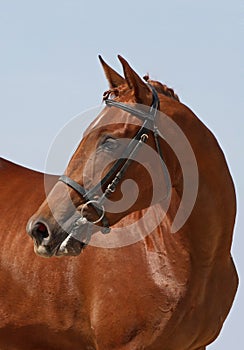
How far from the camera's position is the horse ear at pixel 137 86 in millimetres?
5273

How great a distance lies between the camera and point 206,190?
18.4ft

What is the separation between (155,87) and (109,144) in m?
0.60

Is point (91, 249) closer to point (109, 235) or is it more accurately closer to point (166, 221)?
point (109, 235)

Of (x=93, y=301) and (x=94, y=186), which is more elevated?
(x=94, y=186)

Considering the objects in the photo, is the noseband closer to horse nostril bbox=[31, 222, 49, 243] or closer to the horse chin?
the horse chin

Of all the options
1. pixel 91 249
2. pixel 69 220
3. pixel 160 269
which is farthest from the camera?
pixel 91 249

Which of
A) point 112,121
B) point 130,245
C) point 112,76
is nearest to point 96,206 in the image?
point 112,121

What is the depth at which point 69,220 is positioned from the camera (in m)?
5.21

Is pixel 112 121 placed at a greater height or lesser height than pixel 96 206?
greater

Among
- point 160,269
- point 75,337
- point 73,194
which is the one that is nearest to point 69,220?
point 73,194

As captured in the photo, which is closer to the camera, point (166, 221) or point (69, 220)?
point (69, 220)

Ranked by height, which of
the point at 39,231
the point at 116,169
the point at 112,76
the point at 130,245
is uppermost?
the point at 112,76

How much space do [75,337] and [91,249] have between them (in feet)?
2.15

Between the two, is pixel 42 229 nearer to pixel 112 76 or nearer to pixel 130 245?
pixel 130 245
